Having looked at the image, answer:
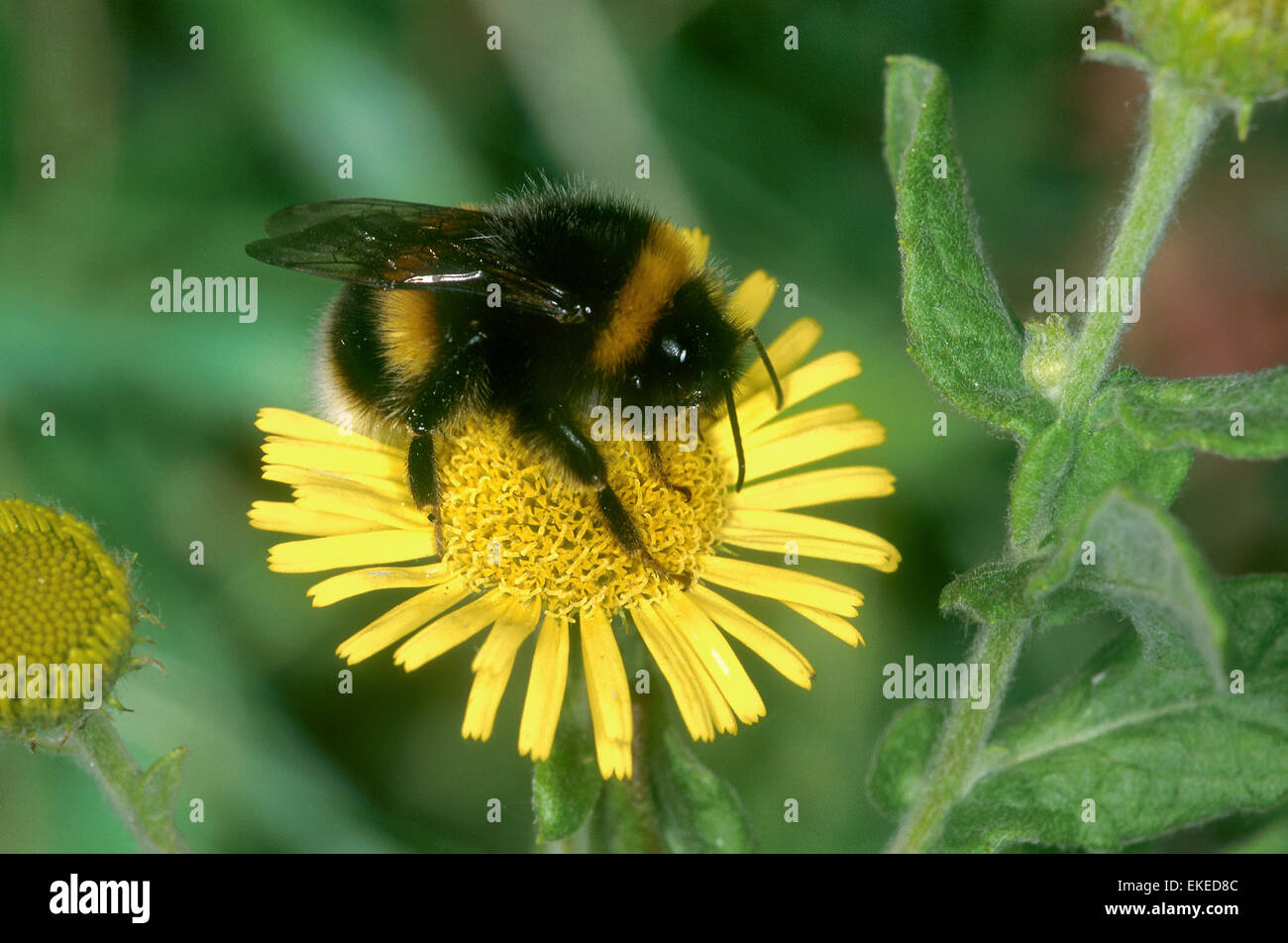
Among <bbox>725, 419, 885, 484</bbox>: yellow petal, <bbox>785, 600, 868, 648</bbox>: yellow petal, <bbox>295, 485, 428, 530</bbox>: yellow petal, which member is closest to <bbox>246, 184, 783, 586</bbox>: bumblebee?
<bbox>295, 485, 428, 530</bbox>: yellow petal

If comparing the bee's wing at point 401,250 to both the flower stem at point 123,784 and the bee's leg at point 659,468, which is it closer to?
the bee's leg at point 659,468

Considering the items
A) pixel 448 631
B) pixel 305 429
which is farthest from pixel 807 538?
pixel 305 429

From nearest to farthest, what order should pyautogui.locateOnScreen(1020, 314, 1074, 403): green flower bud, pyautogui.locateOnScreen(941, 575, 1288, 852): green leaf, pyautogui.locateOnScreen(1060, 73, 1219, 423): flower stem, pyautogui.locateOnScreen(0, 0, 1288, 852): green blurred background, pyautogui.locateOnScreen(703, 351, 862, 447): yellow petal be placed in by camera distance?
pyautogui.locateOnScreen(1060, 73, 1219, 423): flower stem < pyautogui.locateOnScreen(1020, 314, 1074, 403): green flower bud < pyautogui.locateOnScreen(941, 575, 1288, 852): green leaf < pyautogui.locateOnScreen(703, 351, 862, 447): yellow petal < pyautogui.locateOnScreen(0, 0, 1288, 852): green blurred background

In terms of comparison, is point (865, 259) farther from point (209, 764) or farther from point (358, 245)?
point (209, 764)

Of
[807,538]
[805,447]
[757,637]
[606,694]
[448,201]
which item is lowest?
[606,694]

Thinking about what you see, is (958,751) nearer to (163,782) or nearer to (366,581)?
(366,581)

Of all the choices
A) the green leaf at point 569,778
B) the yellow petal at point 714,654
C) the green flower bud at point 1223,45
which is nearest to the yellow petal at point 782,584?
the yellow petal at point 714,654

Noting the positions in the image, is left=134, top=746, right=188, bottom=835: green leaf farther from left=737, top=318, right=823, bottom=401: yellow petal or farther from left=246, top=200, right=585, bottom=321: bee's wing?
left=737, top=318, right=823, bottom=401: yellow petal
